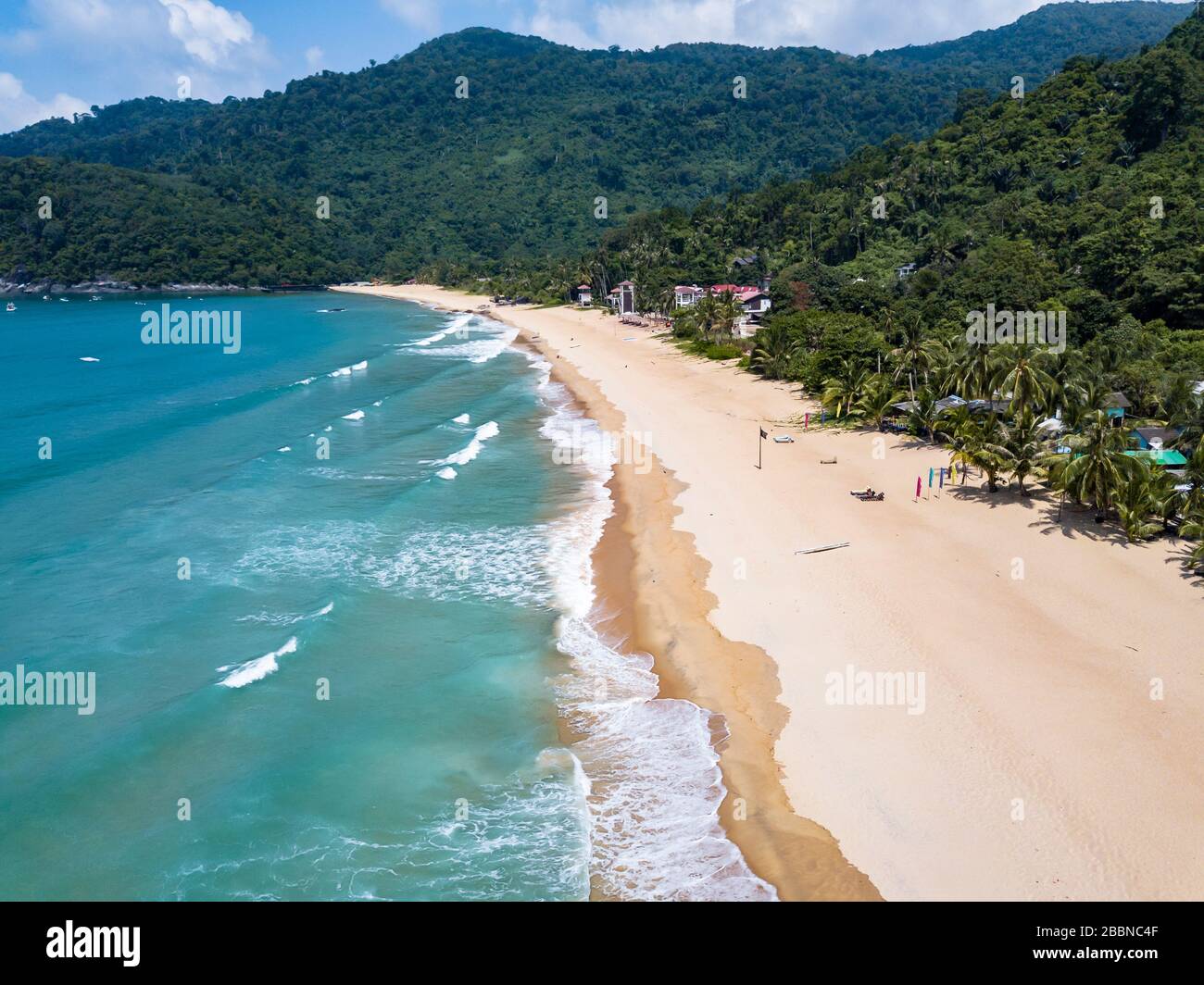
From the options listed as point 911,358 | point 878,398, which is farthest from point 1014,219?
point 878,398

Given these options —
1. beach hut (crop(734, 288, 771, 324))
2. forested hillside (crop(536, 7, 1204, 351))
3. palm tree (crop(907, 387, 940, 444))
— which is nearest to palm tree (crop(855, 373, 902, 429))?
palm tree (crop(907, 387, 940, 444))

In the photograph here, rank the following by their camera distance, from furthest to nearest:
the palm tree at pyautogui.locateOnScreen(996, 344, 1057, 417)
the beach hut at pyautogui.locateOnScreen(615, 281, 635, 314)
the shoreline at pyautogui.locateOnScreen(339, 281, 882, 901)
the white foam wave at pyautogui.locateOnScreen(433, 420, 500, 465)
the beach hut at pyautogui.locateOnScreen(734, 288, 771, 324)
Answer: the beach hut at pyautogui.locateOnScreen(615, 281, 635, 314), the beach hut at pyautogui.locateOnScreen(734, 288, 771, 324), the white foam wave at pyautogui.locateOnScreen(433, 420, 500, 465), the palm tree at pyautogui.locateOnScreen(996, 344, 1057, 417), the shoreline at pyautogui.locateOnScreen(339, 281, 882, 901)

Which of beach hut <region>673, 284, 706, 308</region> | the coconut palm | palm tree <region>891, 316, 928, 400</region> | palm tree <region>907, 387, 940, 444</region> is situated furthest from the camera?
beach hut <region>673, 284, 706, 308</region>

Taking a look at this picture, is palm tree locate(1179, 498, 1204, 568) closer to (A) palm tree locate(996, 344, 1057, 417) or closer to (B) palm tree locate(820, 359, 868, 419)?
(A) palm tree locate(996, 344, 1057, 417)

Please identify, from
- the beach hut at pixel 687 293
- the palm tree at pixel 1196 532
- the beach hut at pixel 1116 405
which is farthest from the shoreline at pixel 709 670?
the beach hut at pixel 687 293

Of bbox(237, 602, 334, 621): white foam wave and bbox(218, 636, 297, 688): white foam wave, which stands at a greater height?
bbox(237, 602, 334, 621): white foam wave

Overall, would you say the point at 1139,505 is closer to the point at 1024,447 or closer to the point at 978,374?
the point at 1024,447
